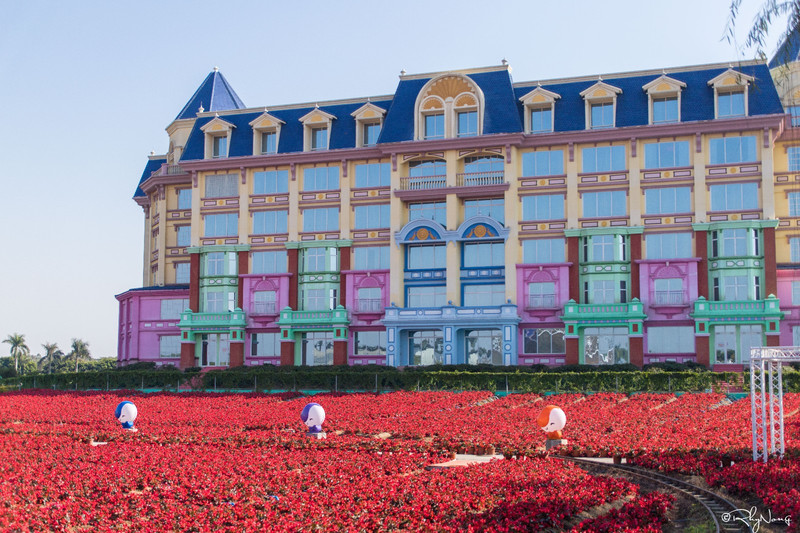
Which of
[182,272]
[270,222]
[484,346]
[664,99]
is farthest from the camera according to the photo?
[182,272]

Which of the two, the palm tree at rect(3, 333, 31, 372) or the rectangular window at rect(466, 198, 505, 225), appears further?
the palm tree at rect(3, 333, 31, 372)

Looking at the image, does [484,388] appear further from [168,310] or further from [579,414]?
[168,310]

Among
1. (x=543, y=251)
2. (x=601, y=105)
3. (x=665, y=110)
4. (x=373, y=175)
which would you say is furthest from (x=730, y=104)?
(x=373, y=175)

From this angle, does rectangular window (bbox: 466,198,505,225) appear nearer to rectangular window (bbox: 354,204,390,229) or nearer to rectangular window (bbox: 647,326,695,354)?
rectangular window (bbox: 354,204,390,229)

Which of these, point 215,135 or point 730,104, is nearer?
point 730,104

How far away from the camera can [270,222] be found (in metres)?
64.9

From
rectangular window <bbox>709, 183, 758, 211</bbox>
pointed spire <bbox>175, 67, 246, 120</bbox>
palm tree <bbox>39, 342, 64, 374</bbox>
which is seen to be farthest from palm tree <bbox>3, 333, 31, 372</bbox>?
rectangular window <bbox>709, 183, 758, 211</bbox>

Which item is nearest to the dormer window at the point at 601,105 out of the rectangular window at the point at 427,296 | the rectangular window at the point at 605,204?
the rectangular window at the point at 605,204

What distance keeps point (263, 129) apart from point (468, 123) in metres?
15.7

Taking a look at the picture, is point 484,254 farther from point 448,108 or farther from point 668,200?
point 668,200

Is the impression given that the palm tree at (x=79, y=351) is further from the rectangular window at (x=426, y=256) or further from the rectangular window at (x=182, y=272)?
the rectangular window at (x=426, y=256)

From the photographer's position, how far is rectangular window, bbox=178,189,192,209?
7099cm

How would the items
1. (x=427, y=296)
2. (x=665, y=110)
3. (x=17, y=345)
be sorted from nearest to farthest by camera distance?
(x=665, y=110) < (x=427, y=296) < (x=17, y=345)

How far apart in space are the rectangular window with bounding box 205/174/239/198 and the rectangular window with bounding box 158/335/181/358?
37.6 ft
